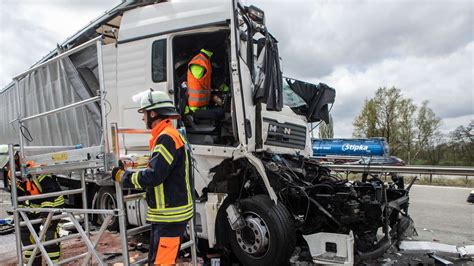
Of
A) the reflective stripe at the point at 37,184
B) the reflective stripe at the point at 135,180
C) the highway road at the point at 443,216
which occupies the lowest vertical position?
the highway road at the point at 443,216

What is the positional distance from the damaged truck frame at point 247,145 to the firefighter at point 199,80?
5.8 inches

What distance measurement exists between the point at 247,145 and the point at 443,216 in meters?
4.99

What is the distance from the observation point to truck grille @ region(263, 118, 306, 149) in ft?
13.1

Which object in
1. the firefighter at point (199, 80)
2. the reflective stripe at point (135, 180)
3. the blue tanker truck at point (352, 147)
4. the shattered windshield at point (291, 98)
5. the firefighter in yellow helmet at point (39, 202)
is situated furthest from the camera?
the blue tanker truck at point (352, 147)

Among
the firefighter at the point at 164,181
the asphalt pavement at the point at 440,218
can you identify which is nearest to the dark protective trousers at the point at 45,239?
the asphalt pavement at the point at 440,218

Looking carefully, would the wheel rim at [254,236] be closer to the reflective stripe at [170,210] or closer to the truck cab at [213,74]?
the truck cab at [213,74]

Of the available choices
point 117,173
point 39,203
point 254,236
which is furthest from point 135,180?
point 39,203

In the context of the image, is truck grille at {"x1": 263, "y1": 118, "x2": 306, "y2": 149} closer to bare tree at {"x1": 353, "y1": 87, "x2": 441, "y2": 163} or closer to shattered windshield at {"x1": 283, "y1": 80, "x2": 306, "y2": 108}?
shattered windshield at {"x1": 283, "y1": 80, "x2": 306, "y2": 108}

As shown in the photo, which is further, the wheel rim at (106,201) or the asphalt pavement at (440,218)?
the wheel rim at (106,201)

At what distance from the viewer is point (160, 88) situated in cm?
411

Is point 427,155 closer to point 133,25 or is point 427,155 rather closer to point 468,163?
point 468,163

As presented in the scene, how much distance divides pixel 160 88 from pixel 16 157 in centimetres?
164

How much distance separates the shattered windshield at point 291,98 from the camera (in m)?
4.67

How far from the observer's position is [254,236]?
140 inches
